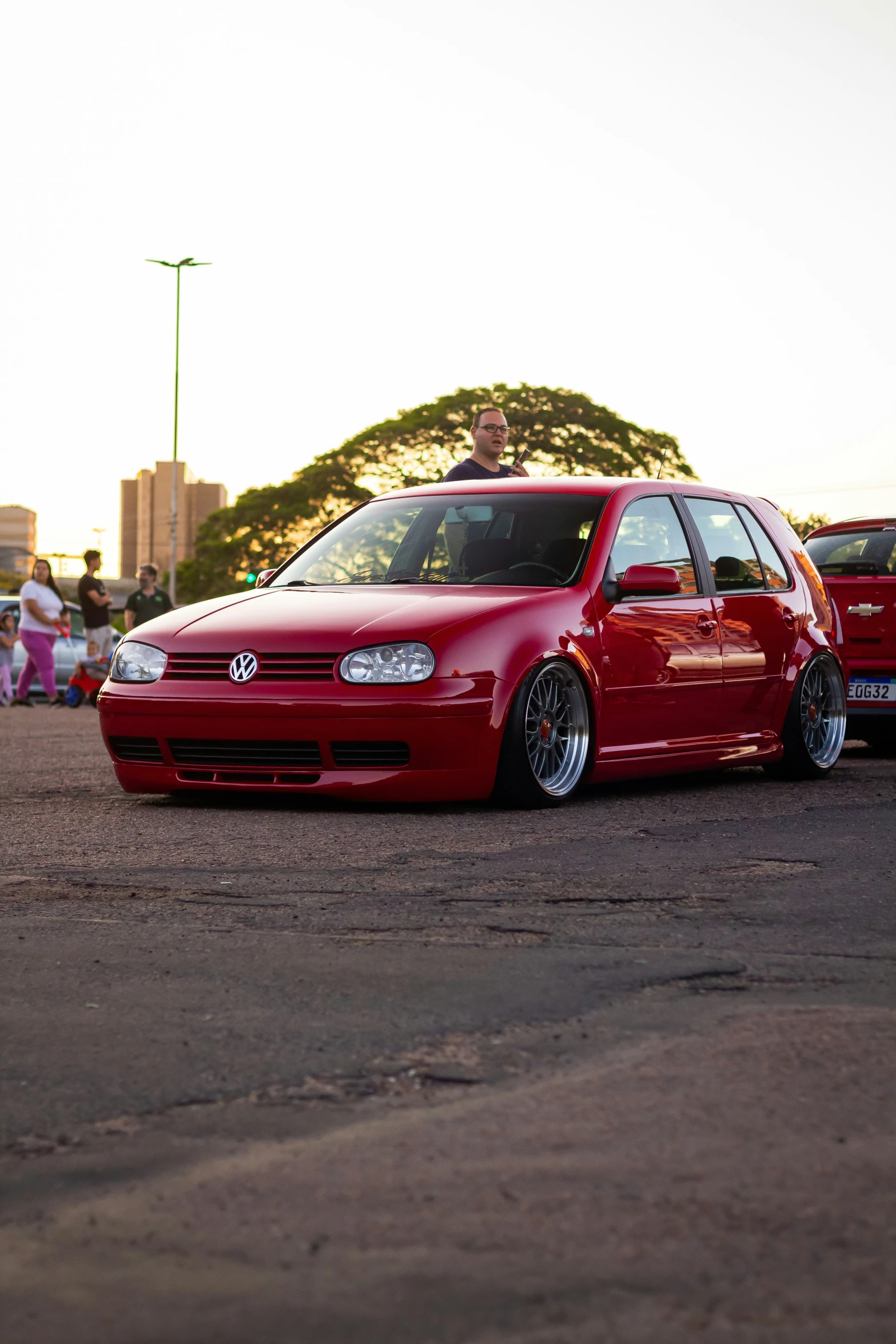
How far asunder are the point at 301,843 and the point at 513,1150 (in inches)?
137

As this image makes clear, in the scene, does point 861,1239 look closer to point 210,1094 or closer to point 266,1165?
point 266,1165

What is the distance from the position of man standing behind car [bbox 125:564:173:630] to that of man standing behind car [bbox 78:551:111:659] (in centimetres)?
53

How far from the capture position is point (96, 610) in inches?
789

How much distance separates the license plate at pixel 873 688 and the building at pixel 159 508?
118 meters

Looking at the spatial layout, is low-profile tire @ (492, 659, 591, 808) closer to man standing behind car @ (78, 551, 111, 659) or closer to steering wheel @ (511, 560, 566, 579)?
steering wheel @ (511, 560, 566, 579)

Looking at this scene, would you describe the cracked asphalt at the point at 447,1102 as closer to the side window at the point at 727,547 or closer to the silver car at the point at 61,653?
the side window at the point at 727,547

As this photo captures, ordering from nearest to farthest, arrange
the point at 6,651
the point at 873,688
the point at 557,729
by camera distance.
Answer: the point at 557,729
the point at 873,688
the point at 6,651

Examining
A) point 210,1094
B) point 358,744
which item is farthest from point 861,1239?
point 358,744

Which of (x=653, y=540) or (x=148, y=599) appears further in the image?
(x=148, y=599)

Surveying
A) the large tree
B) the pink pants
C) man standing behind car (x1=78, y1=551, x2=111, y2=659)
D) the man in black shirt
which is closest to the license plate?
the man in black shirt

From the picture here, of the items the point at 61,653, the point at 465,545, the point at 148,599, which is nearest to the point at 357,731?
the point at 465,545

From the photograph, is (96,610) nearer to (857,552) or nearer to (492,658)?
(857,552)

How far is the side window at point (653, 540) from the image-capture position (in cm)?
794

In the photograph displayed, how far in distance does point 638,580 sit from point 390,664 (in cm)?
141
